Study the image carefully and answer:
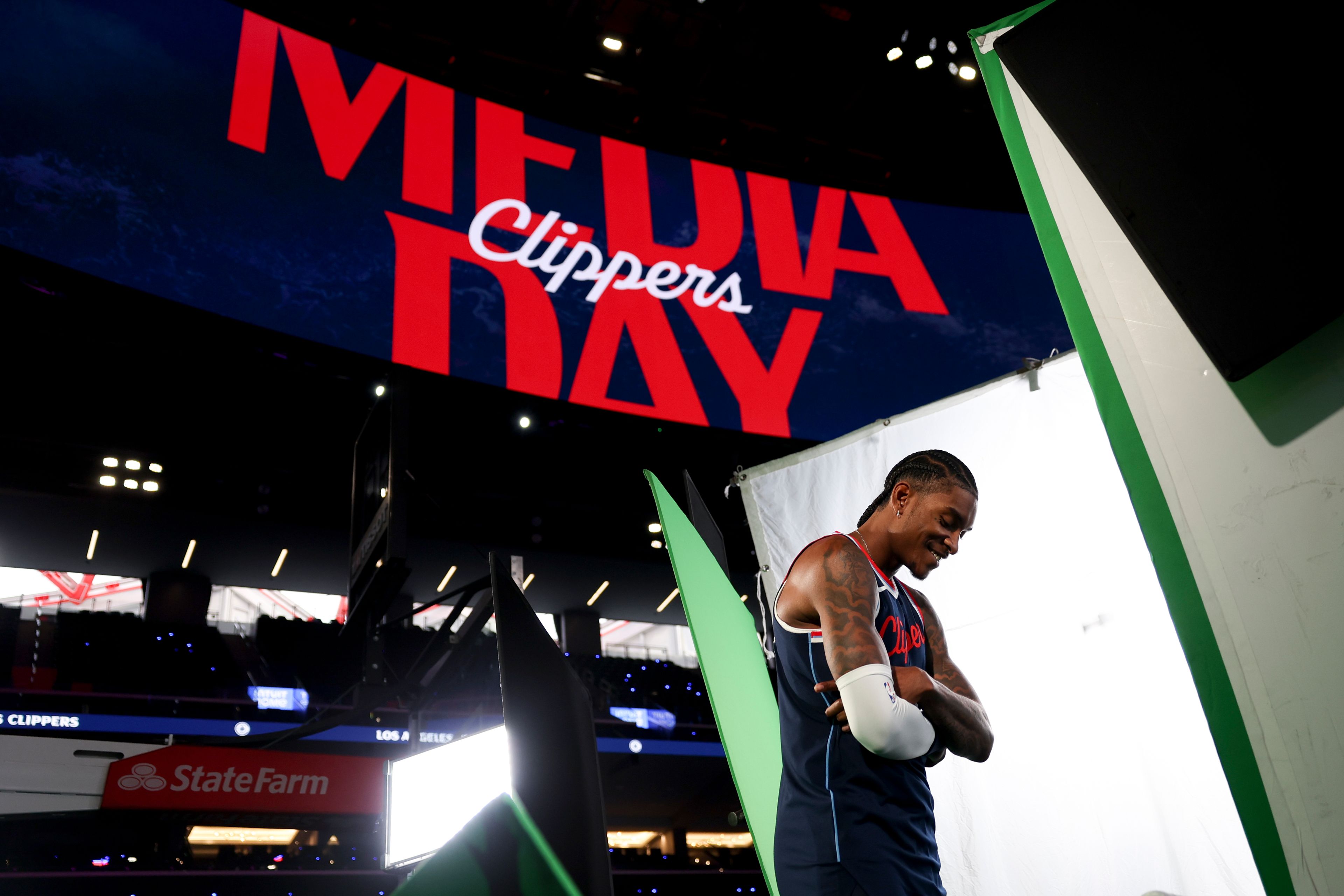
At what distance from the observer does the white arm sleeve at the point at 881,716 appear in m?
1.59

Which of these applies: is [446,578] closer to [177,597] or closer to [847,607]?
[177,597]

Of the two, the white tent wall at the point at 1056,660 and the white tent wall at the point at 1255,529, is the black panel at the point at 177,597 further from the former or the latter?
the white tent wall at the point at 1255,529

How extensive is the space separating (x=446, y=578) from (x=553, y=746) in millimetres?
14834

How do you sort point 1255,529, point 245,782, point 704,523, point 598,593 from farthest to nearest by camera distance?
point 598,593, point 245,782, point 704,523, point 1255,529

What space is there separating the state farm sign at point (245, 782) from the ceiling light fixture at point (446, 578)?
171 inches

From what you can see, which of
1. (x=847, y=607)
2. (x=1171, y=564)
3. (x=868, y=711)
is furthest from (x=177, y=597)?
(x=1171, y=564)

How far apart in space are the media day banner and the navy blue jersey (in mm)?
4184

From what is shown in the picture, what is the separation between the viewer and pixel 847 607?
175cm

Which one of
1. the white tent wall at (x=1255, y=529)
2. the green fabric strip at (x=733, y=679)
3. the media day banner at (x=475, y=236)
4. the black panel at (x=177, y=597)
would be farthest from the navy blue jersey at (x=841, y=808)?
the black panel at (x=177, y=597)

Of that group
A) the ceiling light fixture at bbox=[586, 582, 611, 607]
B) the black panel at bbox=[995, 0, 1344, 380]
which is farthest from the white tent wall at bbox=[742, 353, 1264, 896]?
the ceiling light fixture at bbox=[586, 582, 611, 607]

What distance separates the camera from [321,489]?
12500mm

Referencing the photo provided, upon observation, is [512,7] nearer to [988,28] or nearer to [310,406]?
[310,406]

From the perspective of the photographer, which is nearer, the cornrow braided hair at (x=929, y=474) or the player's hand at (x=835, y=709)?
the player's hand at (x=835, y=709)

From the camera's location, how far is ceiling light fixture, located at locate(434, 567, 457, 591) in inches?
592
